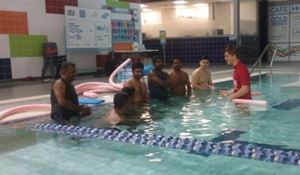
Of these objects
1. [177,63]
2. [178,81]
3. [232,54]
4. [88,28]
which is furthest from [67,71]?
[88,28]

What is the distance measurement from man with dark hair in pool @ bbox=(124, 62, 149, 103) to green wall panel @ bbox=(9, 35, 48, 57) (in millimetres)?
5956

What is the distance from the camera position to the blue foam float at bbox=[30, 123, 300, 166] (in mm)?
3648

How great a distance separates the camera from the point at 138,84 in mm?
6742

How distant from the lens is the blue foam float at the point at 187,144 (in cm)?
365

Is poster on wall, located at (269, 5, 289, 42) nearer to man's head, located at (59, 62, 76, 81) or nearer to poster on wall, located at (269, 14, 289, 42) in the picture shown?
poster on wall, located at (269, 14, 289, 42)

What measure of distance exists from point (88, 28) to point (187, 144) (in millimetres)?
9890

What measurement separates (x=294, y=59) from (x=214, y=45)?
437cm

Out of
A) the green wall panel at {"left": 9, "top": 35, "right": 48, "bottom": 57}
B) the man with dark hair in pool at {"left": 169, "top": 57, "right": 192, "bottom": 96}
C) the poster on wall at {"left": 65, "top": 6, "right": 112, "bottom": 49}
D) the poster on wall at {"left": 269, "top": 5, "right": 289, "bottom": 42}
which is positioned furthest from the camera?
the poster on wall at {"left": 269, "top": 5, "right": 289, "bottom": 42}

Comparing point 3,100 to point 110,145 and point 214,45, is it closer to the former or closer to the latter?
point 110,145

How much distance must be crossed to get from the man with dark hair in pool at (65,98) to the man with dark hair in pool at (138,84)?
3.07ft

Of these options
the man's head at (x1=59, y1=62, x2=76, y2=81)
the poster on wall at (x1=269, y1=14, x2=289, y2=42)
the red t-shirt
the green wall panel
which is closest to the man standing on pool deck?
the red t-shirt

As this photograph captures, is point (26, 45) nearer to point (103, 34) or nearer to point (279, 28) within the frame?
point (103, 34)

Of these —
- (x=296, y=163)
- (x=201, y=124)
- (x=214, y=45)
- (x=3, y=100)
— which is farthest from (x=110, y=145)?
(x=214, y=45)

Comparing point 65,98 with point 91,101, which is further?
point 91,101
